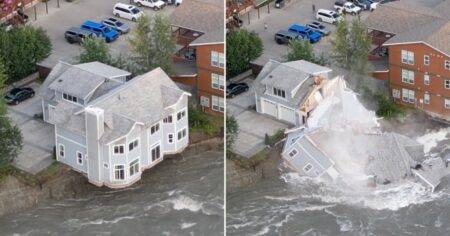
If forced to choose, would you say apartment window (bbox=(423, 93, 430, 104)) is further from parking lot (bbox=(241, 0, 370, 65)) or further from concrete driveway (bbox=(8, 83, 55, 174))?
concrete driveway (bbox=(8, 83, 55, 174))

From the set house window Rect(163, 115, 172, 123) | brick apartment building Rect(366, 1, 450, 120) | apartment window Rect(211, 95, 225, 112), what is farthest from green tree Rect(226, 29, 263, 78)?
brick apartment building Rect(366, 1, 450, 120)

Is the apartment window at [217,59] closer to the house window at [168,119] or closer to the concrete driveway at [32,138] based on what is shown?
the house window at [168,119]

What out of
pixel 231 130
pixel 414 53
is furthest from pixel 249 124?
pixel 414 53

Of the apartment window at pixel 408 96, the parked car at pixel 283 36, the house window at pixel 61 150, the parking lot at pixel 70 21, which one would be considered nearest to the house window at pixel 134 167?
the house window at pixel 61 150

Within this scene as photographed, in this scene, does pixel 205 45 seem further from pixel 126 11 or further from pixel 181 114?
pixel 126 11

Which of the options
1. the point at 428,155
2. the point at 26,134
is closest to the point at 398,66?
the point at 428,155

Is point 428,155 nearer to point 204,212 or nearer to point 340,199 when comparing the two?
point 340,199

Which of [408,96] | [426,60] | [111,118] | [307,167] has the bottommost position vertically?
[307,167]
